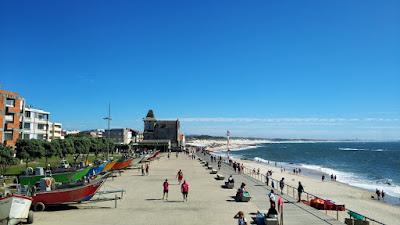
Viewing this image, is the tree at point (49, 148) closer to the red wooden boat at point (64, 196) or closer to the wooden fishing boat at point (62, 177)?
the wooden fishing boat at point (62, 177)

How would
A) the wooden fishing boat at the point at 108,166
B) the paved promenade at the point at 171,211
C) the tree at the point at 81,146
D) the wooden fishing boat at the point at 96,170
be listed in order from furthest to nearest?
the tree at the point at 81,146 < the wooden fishing boat at the point at 108,166 < the wooden fishing boat at the point at 96,170 < the paved promenade at the point at 171,211

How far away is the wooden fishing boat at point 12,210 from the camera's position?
19.2m

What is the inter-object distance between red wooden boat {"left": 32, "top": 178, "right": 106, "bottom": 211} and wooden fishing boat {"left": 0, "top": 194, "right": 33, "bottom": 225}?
3.55 m

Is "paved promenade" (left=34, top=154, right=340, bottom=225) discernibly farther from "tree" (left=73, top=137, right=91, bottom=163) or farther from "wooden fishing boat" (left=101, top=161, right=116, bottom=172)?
"tree" (left=73, top=137, right=91, bottom=163)

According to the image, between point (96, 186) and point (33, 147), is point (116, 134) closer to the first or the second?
point (33, 147)

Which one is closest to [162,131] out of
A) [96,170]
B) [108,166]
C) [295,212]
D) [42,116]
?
[42,116]

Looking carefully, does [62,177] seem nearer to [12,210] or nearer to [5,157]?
[5,157]

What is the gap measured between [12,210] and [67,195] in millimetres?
4953

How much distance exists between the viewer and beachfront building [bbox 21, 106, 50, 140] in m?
87.1

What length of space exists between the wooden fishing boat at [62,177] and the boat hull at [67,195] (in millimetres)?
9070

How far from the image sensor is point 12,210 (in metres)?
19.2

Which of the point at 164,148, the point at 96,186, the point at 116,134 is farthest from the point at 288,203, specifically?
the point at 116,134

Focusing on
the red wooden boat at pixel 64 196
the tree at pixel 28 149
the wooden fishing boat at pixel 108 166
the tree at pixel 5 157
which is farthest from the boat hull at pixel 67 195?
the tree at pixel 28 149

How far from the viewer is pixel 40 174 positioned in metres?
33.1
